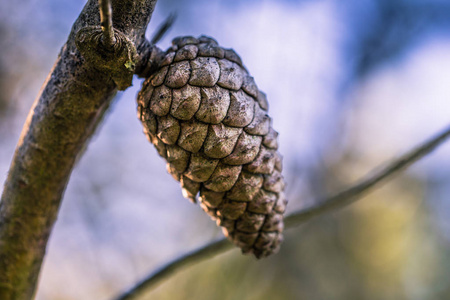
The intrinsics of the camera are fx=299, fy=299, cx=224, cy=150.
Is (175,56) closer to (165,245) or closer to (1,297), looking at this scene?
(1,297)

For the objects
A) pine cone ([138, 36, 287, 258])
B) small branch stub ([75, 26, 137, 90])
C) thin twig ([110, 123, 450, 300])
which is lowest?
thin twig ([110, 123, 450, 300])

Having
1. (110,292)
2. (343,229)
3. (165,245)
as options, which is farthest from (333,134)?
(110,292)

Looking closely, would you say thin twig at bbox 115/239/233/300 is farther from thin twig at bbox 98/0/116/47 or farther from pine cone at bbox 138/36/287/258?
thin twig at bbox 98/0/116/47

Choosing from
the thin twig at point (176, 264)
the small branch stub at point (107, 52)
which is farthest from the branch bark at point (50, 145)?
the thin twig at point (176, 264)

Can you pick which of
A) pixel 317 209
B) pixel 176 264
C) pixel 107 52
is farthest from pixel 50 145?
pixel 317 209

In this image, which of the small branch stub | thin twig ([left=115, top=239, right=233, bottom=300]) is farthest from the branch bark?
thin twig ([left=115, top=239, right=233, bottom=300])

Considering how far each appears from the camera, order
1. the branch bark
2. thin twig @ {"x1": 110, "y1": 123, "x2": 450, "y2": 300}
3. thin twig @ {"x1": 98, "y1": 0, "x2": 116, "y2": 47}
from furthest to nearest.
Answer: thin twig @ {"x1": 110, "y1": 123, "x2": 450, "y2": 300}, the branch bark, thin twig @ {"x1": 98, "y1": 0, "x2": 116, "y2": 47}

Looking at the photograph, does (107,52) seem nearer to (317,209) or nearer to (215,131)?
(215,131)

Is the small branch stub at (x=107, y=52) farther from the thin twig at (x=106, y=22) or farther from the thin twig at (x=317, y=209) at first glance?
the thin twig at (x=317, y=209)
